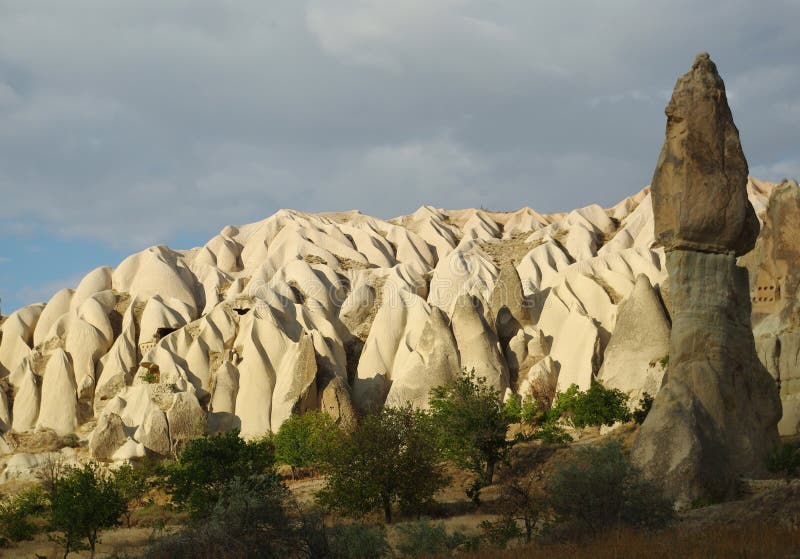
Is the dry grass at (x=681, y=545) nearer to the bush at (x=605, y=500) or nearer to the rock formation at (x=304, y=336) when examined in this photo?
the bush at (x=605, y=500)

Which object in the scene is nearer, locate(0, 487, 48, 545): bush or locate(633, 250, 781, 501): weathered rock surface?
locate(633, 250, 781, 501): weathered rock surface

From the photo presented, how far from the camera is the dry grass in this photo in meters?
10.6

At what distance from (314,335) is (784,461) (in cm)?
2701

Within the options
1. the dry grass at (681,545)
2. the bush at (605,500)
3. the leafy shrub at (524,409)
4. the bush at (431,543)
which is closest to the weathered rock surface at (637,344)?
the leafy shrub at (524,409)

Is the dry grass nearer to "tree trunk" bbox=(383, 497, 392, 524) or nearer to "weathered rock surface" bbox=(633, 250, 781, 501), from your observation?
"weathered rock surface" bbox=(633, 250, 781, 501)

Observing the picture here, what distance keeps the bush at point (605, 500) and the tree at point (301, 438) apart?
18.2 meters

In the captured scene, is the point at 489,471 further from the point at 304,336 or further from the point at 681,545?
the point at 304,336

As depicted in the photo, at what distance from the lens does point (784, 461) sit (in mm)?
19062

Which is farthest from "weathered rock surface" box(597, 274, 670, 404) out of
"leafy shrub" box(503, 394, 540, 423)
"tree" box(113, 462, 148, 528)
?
"tree" box(113, 462, 148, 528)

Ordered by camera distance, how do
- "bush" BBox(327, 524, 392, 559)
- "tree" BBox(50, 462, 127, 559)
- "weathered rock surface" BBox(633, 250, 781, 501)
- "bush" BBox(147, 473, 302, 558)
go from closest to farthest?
"bush" BBox(147, 473, 302, 558)
"bush" BBox(327, 524, 392, 559)
"weathered rock surface" BBox(633, 250, 781, 501)
"tree" BBox(50, 462, 127, 559)

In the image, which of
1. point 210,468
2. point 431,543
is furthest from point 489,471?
point 431,543

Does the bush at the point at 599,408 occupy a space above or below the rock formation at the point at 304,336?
below

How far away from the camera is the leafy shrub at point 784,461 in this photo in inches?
741

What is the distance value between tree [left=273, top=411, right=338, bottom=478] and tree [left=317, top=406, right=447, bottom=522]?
25.0 ft
